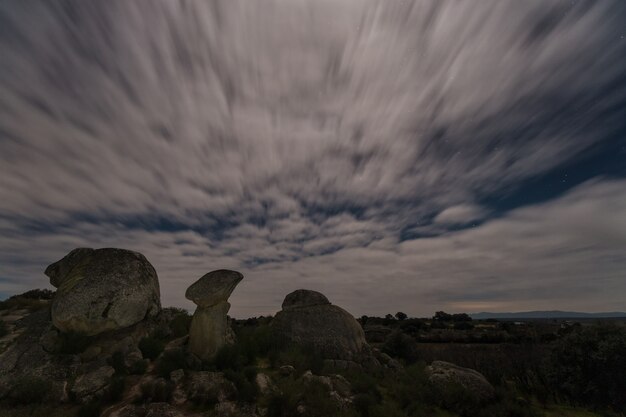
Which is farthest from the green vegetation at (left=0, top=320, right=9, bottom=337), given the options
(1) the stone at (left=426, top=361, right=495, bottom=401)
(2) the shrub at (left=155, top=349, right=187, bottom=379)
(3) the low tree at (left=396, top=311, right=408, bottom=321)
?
(3) the low tree at (left=396, top=311, right=408, bottom=321)

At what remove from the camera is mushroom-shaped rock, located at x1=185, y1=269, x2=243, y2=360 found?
1577 centimetres

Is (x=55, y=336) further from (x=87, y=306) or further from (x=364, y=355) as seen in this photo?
(x=364, y=355)

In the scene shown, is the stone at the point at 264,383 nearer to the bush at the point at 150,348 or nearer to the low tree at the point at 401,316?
the bush at the point at 150,348

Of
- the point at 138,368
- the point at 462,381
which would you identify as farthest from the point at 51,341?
the point at 462,381

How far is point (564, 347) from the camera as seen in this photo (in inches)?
692

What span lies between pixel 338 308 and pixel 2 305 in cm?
2210

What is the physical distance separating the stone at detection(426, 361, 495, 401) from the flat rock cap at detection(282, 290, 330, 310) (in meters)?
8.39

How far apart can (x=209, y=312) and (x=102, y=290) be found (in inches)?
200

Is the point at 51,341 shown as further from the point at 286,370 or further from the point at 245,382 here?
the point at 286,370

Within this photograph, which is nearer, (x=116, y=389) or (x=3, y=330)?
(x=116, y=389)

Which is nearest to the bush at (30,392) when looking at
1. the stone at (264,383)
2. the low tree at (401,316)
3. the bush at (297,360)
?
the stone at (264,383)

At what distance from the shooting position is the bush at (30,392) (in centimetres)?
1147

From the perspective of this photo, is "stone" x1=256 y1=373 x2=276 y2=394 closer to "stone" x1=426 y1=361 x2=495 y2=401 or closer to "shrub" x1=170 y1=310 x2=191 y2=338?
"shrub" x1=170 y1=310 x2=191 y2=338

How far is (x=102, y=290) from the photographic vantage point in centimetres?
1548
